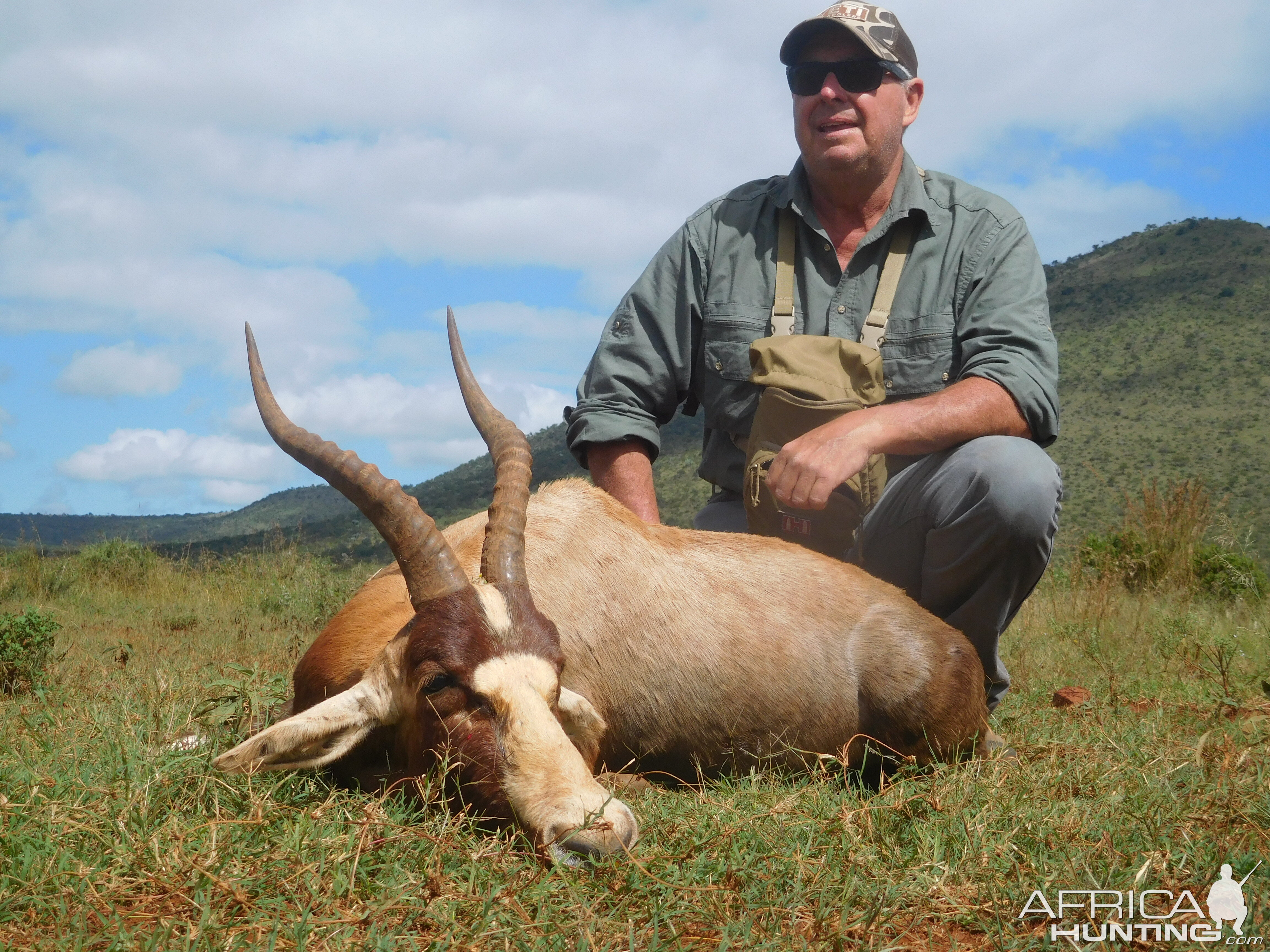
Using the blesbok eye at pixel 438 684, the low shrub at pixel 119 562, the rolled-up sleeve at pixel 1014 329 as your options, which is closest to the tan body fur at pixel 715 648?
the blesbok eye at pixel 438 684

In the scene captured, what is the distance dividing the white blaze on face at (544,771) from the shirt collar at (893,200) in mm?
2834

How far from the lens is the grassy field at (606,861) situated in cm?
207

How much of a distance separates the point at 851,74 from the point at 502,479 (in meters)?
2.76

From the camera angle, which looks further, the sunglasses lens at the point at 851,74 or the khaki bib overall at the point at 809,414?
the sunglasses lens at the point at 851,74

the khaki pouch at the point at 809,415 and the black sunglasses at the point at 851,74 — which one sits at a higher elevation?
the black sunglasses at the point at 851,74

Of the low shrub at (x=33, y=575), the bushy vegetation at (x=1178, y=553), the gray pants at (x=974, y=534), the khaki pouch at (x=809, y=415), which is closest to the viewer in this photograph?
the gray pants at (x=974, y=534)

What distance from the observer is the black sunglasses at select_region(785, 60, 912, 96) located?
4.79 meters

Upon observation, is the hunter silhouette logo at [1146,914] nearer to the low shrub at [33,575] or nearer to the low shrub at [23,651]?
the low shrub at [23,651]

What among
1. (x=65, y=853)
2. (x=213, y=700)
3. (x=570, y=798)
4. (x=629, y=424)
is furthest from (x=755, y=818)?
(x=629, y=424)

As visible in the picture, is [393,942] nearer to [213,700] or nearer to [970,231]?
[213,700]

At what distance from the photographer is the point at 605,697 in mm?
3436

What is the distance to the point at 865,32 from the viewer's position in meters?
4.79

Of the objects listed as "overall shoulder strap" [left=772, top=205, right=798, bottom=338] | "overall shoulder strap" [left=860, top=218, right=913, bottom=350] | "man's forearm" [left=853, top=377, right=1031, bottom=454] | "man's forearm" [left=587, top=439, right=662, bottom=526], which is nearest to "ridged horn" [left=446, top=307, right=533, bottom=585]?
"man's forearm" [left=587, top=439, right=662, bottom=526]

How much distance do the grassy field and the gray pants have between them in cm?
53
